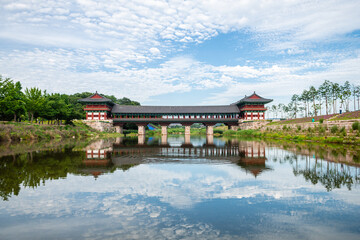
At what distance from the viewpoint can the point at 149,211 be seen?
5.51m

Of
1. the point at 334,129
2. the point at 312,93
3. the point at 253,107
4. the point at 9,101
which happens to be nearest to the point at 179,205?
the point at 334,129

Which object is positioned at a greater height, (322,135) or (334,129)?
(334,129)

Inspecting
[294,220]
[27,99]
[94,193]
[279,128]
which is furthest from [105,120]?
[294,220]

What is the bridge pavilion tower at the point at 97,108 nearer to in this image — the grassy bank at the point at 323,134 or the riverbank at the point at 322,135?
the riverbank at the point at 322,135

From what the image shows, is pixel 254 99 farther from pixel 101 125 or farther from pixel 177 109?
pixel 101 125

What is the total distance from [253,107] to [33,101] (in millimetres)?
53143

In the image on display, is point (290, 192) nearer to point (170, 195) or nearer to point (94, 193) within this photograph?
point (170, 195)

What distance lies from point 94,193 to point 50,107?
49.9 meters

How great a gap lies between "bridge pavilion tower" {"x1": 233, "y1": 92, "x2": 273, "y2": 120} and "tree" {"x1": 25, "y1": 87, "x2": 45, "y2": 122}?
48.8 metres

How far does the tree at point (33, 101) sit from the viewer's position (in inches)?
1842

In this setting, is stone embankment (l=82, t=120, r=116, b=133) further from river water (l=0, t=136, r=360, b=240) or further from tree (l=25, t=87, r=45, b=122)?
river water (l=0, t=136, r=360, b=240)

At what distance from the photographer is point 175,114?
63688 mm

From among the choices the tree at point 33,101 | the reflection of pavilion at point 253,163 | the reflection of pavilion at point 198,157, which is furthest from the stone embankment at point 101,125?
the reflection of pavilion at point 253,163

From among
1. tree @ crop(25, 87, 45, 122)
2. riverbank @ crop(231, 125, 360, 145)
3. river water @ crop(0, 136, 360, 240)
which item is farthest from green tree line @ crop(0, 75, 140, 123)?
riverbank @ crop(231, 125, 360, 145)
